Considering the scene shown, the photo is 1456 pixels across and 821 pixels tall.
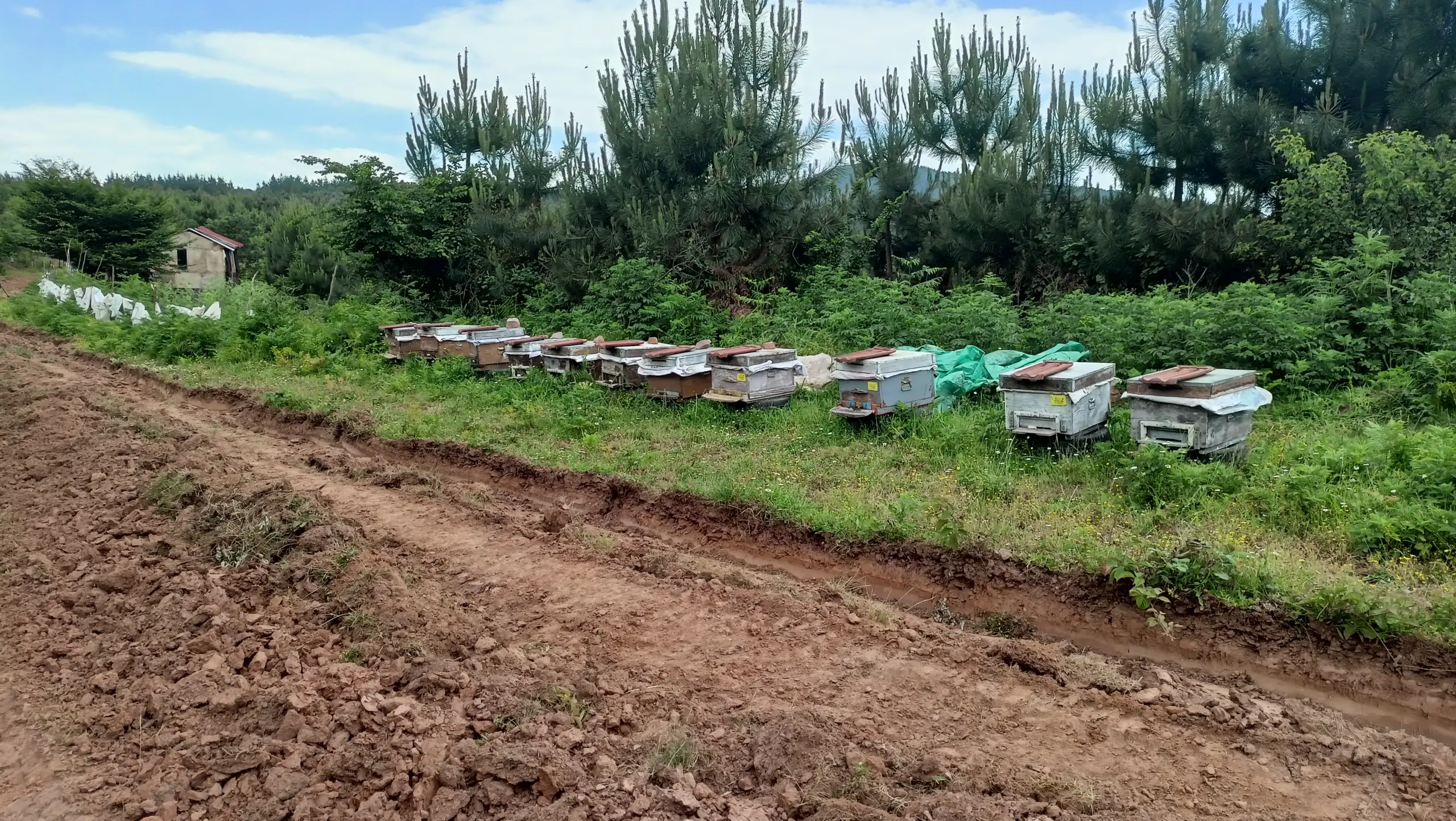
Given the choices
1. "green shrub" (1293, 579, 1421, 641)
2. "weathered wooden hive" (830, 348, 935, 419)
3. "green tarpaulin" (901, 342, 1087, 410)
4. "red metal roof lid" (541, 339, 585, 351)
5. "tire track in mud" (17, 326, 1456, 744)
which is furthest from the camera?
"red metal roof lid" (541, 339, 585, 351)

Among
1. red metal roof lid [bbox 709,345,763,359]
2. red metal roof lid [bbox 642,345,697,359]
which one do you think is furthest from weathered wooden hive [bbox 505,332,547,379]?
red metal roof lid [bbox 709,345,763,359]

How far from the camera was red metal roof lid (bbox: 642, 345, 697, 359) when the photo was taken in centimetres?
1005

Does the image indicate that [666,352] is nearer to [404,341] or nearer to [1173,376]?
[1173,376]

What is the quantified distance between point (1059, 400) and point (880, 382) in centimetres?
186

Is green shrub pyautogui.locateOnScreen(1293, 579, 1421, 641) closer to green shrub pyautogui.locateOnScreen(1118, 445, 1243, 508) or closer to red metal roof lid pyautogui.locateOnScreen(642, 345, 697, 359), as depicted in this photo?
green shrub pyautogui.locateOnScreen(1118, 445, 1243, 508)

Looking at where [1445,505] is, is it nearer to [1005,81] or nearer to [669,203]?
[669,203]

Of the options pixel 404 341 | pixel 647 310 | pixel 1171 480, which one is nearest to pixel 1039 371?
pixel 1171 480

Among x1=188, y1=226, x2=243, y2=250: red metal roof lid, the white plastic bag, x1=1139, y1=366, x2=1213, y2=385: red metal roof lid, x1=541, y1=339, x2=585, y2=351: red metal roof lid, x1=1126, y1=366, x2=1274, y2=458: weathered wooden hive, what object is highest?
x1=188, y1=226, x2=243, y2=250: red metal roof lid

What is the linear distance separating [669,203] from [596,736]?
48.9ft

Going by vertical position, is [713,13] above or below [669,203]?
above

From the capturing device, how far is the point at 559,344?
11.9 m

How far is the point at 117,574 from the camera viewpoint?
5418 millimetres

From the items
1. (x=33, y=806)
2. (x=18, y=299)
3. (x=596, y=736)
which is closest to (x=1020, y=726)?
(x=596, y=736)

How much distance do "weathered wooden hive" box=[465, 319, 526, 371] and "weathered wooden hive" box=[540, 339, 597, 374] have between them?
0.92 m
